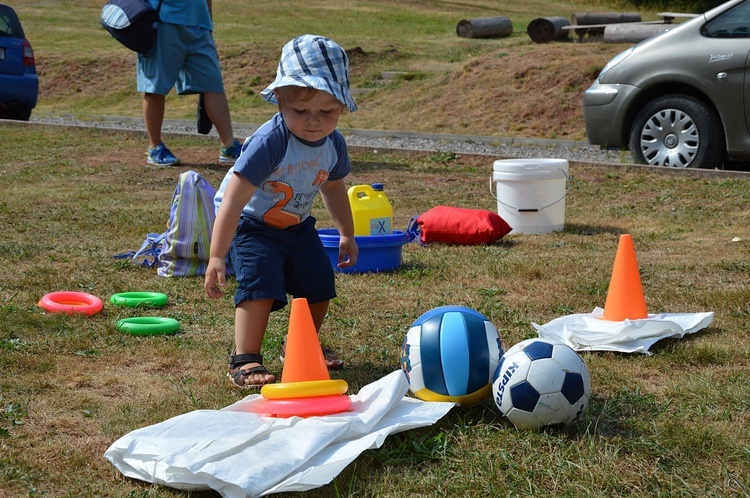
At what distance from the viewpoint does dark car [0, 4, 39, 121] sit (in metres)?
14.3

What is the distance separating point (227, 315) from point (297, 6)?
32.6m

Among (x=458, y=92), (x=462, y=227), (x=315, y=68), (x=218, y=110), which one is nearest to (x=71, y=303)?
(x=315, y=68)

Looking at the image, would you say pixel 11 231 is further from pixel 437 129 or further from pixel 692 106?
pixel 437 129

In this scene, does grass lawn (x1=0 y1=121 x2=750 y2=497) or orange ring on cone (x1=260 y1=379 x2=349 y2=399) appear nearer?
grass lawn (x1=0 y1=121 x2=750 y2=497)


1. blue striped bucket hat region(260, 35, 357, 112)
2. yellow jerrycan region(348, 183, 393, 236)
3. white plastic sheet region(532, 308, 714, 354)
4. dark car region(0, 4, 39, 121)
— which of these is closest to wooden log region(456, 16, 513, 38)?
dark car region(0, 4, 39, 121)

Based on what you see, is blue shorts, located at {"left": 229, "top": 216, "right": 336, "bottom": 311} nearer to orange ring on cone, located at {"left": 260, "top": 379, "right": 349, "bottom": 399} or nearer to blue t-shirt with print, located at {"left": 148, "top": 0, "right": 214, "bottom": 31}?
orange ring on cone, located at {"left": 260, "top": 379, "right": 349, "bottom": 399}

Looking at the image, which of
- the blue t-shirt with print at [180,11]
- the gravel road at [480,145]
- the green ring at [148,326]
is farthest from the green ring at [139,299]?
the gravel road at [480,145]

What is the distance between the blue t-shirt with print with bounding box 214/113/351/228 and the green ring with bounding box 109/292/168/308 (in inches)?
43.7

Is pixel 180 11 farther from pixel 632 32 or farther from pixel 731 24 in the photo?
pixel 632 32

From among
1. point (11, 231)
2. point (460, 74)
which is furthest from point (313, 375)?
point (460, 74)

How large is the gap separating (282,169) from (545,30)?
733 inches

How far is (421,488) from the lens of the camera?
8.82 ft

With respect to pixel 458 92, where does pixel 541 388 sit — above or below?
above

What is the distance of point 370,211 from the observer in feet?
19.3
